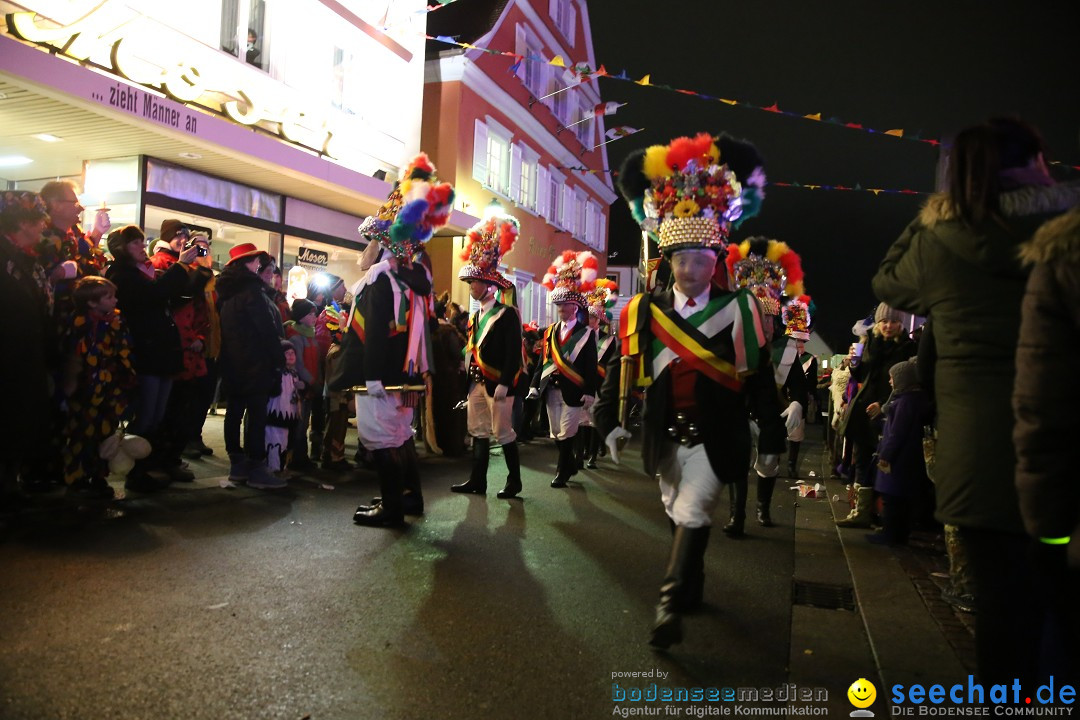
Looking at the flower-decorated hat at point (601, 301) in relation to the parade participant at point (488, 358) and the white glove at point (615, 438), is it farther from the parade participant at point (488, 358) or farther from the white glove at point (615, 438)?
the white glove at point (615, 438)

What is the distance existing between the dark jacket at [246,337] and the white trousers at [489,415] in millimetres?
1837

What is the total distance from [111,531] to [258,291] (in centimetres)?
252

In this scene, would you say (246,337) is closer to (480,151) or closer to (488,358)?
(488,358)

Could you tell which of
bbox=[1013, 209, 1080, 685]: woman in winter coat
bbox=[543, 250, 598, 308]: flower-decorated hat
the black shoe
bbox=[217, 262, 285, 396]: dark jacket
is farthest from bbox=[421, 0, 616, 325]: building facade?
bbox=[1013, 209, 1080, 685]: woman in winter coat

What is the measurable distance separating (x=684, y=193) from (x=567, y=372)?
4587 millimetres

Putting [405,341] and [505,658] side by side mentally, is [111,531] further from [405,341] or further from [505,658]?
[505,658]

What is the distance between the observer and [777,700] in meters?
3.17

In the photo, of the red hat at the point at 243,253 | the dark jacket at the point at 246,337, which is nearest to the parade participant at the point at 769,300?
the dark jacket at the point at 246,337

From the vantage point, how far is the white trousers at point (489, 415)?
726cm

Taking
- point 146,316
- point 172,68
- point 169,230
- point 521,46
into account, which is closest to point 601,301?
point 169,230

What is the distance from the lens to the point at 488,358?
7324 mm

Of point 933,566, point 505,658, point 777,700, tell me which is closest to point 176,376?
point 505,658

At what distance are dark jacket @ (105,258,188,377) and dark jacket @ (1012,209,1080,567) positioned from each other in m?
6.28

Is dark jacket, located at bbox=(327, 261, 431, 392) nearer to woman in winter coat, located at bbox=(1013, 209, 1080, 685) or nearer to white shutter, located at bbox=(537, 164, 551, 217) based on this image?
woman in winter coat, located at bbox=(1013, 209, 1080, 685)
